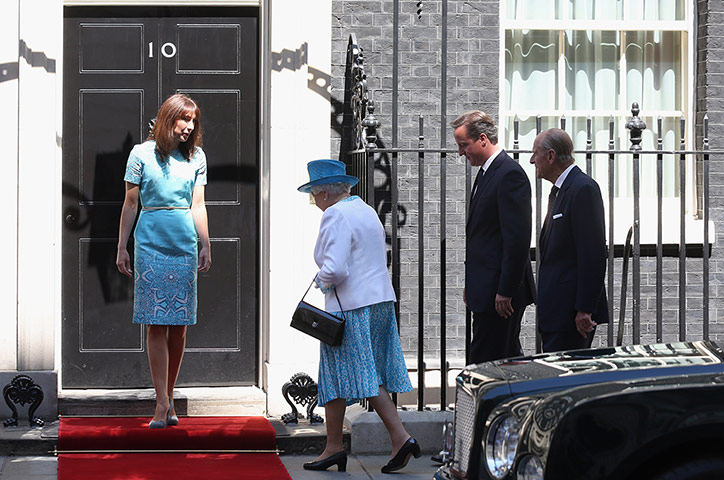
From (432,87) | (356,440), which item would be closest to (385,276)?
(356,440)

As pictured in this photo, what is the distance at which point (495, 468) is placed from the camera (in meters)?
4.24

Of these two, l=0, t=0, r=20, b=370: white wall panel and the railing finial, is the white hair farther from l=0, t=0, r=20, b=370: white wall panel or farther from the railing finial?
l=0, t=0, r=20, b=370: white wall panel

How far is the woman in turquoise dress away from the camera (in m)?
6.97

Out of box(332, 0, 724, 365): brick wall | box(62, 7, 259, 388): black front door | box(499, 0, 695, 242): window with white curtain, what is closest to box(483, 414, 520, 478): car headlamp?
box(332, 0, 724, 365): brick wall

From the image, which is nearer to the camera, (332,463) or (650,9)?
(332,463)

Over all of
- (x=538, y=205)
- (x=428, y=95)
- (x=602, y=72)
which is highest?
(x=602, y=72)

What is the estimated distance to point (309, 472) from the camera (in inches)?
258

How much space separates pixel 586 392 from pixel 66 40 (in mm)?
5185

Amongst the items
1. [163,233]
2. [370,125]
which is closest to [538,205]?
[370,125]

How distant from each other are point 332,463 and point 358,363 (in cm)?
63

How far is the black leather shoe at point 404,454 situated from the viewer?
21.0 ft

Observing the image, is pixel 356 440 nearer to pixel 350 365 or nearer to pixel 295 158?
pixel 350 365

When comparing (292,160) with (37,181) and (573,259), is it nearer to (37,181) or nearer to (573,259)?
(37,181)

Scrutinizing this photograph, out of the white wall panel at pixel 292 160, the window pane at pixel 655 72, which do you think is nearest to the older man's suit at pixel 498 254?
the white wall panel at pixel 292 160
